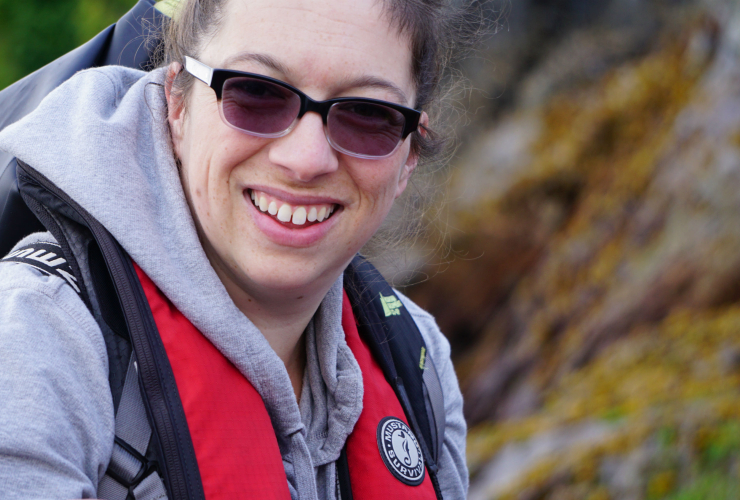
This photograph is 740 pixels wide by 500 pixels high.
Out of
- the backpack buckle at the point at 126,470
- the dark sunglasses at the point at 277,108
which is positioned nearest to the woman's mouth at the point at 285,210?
the dark sunglasses at the point at 277,108

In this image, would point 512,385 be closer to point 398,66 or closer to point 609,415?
point 609,415

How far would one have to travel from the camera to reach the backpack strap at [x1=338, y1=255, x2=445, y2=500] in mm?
1677

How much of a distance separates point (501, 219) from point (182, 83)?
13.1 feet

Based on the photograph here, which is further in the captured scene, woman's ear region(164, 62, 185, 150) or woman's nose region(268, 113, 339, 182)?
woman's ear region(164, 62, 185, 150)

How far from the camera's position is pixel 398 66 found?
4.34 ft

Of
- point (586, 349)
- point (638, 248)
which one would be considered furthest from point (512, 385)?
point (638, 248)

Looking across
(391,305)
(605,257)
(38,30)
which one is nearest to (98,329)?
(391,305)

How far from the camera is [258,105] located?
1204 mm

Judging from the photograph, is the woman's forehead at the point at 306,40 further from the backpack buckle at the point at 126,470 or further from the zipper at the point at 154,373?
the backpack buckle at the point at 126,470

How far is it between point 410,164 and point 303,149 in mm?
467

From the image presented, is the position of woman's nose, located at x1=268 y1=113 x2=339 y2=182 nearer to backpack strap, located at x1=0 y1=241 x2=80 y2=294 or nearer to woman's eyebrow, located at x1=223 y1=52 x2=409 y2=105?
woman's eyebrow, located at x1=223 y1=52 x2=409 y2=105

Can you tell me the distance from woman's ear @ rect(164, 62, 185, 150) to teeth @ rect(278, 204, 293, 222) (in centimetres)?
30

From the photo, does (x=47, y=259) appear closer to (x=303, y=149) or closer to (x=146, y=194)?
(x=146, y=194)

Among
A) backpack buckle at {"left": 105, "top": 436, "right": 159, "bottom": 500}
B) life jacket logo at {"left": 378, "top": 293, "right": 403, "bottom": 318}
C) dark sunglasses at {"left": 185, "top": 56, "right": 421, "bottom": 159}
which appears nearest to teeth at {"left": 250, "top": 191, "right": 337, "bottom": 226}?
dark sunglasses at {"left": 185, "top": 56, "right": 421, "bottom": 159}
